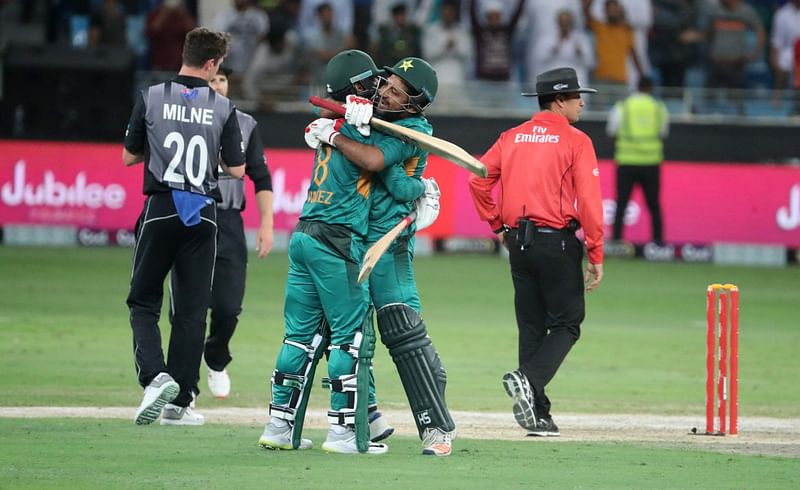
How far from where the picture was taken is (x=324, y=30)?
25562mm

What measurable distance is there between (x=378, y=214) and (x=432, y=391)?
101cm

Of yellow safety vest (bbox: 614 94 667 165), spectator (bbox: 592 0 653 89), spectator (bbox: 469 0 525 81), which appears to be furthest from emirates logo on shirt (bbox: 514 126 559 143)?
spectator (bbox: 592 0 653 89)

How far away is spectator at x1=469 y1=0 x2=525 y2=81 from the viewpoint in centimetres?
2553

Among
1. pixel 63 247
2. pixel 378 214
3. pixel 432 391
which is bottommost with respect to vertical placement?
pixel 63 247

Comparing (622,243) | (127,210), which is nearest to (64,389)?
(127,210)

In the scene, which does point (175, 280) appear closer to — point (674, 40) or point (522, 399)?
point (522, 399)

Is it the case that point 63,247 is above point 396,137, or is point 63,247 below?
below

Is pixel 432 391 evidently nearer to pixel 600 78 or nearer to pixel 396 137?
pixel 396 137

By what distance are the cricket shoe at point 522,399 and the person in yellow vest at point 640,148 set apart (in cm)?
1334

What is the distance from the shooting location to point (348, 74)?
866cm

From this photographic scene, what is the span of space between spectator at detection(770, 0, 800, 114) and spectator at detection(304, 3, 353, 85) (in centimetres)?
702

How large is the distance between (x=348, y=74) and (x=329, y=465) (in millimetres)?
2090

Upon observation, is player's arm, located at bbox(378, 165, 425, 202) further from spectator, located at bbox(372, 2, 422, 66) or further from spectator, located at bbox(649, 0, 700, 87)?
spectator, located at bbox(649, 0, 700, 87)

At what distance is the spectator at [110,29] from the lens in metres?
25.1
